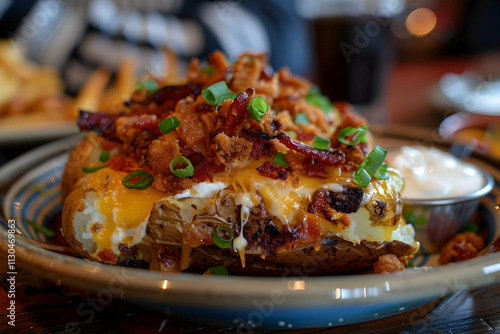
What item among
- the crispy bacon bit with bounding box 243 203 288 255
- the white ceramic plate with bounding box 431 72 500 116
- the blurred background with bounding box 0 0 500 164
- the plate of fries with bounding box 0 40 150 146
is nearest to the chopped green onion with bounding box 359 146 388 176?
the crispy bacon bit with bounding box 243 203 288 255

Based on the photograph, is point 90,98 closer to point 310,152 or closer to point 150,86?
point 150,86

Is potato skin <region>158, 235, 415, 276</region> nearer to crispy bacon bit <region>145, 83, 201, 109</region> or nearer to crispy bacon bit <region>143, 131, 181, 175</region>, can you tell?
crispy bacon bit <region>143, 131, 181, 175</region>

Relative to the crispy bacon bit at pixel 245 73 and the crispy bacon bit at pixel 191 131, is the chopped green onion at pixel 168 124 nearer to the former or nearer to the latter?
the crispy bacon bit at pixel 191 131

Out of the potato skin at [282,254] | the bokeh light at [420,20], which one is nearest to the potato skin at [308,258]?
the potato skin at [282,254]

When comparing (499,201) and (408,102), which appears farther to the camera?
(408,102)

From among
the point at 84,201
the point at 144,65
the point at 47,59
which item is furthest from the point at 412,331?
the point at 47,59

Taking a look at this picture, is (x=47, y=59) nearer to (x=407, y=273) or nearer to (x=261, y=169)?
(x=261, y=169)
